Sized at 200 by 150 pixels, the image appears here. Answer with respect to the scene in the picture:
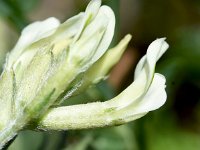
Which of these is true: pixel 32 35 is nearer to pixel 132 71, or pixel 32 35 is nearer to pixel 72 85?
pixel 72 85

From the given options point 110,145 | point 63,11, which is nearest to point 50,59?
point 110,145

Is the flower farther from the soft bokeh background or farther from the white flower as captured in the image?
the soft bokeh background

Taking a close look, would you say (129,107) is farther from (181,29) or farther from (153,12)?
(153,12)

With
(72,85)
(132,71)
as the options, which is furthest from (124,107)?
(132,71)

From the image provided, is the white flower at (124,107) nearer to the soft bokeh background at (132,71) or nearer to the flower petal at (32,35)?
the flower petal at (32,35)

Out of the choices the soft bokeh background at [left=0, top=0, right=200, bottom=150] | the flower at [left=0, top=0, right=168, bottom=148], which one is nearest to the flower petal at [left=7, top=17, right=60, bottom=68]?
the flower at [left=0, top=0, right=168, bottom=148]
